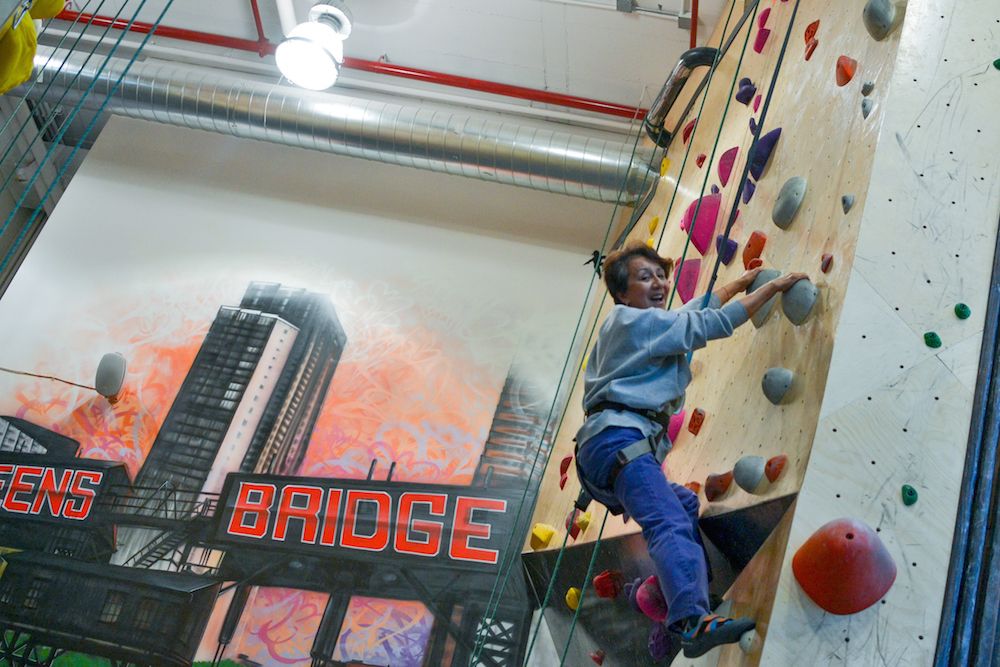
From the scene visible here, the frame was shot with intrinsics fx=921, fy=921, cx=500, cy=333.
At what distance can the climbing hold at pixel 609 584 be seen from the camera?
261cm

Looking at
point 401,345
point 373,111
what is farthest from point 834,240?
point 373,111

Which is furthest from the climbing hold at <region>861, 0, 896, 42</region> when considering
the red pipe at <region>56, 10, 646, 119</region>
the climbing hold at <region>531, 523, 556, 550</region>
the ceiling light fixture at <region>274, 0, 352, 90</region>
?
the red pipe at <region>56, 10, 646, 119</region>

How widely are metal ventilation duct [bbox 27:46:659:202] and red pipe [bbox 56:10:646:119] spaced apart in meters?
0.33

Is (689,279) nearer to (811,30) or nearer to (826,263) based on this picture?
(811,30)

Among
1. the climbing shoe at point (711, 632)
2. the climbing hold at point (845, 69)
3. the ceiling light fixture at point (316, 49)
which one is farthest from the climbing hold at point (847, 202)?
the ceiling light fixture at point (316, 49)

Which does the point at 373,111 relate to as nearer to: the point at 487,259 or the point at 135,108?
the point at 487,259

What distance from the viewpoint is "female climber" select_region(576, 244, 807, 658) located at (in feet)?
5.99

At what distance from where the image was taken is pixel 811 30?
9.04ft

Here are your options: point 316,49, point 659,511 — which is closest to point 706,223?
point 659,511

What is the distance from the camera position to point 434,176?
6.00 meters

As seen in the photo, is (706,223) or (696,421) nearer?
(696,421)

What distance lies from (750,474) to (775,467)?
0.26 feet

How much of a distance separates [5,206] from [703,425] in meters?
5.85

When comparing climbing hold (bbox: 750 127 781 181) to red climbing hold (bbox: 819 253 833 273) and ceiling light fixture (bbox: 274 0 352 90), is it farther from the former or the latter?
ceiling light fixture (bbox: 274 0 352 90)
